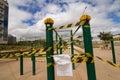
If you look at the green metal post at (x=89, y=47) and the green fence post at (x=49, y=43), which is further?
the green fence post at (x=49, y=43)

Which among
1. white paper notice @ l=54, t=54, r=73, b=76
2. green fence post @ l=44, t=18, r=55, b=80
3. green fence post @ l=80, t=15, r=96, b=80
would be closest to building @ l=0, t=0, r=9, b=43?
green fence post @ l=44, t=18, r=55, b=80

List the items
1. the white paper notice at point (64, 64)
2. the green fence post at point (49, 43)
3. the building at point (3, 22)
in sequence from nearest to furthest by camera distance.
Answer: the white paper notice at point (64, 64), the green fence post at point (49, 43), the building at point (3, 22)

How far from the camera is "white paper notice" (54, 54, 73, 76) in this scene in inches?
84.1

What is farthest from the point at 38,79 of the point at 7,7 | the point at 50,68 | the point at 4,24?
the point at 7,7

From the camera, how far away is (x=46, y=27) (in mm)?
2373

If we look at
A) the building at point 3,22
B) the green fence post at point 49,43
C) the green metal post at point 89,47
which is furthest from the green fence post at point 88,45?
the building at point 3,22

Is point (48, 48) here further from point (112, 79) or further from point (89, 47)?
point (112, 79)

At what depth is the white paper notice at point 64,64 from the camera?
2.14 m

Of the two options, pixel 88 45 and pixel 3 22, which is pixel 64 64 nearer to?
pixel 88 45

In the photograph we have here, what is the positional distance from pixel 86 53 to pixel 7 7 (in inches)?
1894

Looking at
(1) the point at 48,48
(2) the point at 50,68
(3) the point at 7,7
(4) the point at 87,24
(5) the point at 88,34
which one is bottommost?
(2) the point at 50,68

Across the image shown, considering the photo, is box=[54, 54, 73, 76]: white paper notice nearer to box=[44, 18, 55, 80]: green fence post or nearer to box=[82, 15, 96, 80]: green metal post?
box=[44, 18, 55, 80]: green fence post

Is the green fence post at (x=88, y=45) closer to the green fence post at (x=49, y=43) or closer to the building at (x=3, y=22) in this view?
the green fence post at (x=49, y=43)

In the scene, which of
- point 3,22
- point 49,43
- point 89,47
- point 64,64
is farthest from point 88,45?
point 3,22
